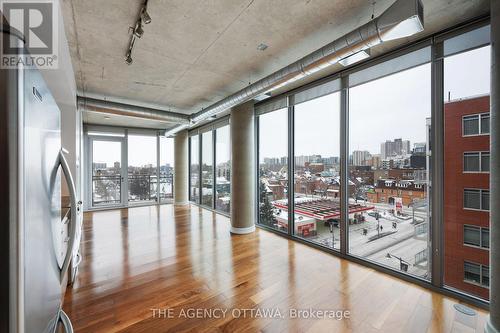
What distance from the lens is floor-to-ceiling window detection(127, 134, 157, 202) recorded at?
771cm

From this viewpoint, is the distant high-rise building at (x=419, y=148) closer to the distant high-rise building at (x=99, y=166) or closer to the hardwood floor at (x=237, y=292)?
the hardwood floor at (x=237, y=292)

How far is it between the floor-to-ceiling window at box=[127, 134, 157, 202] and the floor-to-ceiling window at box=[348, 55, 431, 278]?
7.21 meters

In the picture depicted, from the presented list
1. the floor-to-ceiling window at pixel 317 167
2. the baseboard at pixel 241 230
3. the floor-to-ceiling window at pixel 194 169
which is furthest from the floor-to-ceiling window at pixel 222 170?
the floor-to-ceiling window at pixel 317 167

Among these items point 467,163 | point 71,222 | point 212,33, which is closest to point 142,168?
point 212,33

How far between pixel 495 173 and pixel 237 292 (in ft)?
8.61

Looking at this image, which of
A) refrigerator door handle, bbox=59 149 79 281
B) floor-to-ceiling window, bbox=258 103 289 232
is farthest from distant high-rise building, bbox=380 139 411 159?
refrigerator door handle, bbox=59 149 79 281

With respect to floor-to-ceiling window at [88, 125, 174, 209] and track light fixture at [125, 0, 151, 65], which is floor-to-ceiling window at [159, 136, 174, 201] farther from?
track light fixture at [125, 0, 151, 65]

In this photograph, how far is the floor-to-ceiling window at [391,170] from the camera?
2.59 meters

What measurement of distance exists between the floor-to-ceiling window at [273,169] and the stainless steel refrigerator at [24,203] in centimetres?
387

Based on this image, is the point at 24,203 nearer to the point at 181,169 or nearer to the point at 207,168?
the point at 207,168

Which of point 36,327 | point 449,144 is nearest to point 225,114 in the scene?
point 449,144

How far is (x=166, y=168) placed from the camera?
27.6 ft

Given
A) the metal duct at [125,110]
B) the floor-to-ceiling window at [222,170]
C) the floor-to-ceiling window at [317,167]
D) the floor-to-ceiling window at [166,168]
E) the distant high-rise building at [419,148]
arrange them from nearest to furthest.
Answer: the distant high-rise building at [419,148] → the floor-to-ceiling window at [317,167] → the metal duct at [125,110] → the floor-to-ceiling window at [222,170] → the floor-to-ceiling window at [166,168]

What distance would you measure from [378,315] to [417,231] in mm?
1217
